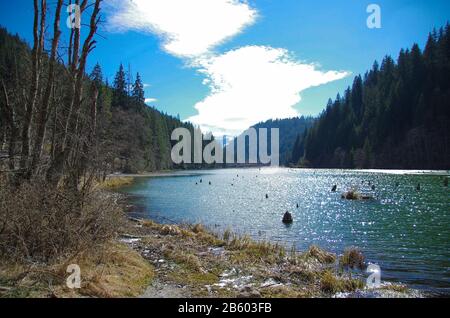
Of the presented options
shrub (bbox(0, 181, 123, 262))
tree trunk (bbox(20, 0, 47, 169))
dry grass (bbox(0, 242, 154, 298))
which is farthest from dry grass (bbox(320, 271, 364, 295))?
tree trunk (bbox(20, 0, 47, 169))

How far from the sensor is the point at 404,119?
366 feet

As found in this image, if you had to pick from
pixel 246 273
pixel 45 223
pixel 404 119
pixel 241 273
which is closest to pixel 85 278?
pixel 45 223

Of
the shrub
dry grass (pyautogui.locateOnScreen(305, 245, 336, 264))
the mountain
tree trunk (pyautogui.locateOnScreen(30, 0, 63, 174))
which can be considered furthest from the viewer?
the mountain

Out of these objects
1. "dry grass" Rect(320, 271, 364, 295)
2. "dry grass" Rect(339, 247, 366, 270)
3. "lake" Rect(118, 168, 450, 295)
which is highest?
"dry grass" Rect(320, 271, 364, 295)

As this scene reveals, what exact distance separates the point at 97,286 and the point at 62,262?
1319 millimetres

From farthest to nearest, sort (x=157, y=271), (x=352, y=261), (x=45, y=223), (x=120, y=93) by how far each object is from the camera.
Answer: (x=120, y=93)
(x=352, y=261)
(x=157, y=271)
(x=45, y=223)

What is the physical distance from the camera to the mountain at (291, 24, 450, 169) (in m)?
99.7

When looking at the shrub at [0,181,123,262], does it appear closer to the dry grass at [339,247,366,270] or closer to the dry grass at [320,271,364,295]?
the dry grass at [320,271,364,295]

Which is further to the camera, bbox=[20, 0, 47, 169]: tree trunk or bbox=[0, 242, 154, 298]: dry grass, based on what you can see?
bbox=[20, 0, 47, 169]: tree trunk

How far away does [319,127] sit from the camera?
167625mm

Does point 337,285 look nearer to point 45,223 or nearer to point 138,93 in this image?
point 45,223

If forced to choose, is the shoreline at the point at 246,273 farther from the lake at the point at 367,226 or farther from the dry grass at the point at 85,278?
the lake at the point at 367,226

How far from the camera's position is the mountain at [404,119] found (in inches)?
3925

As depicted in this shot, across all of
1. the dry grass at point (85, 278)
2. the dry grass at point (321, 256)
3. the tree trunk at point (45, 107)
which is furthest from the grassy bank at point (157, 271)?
the tree trunk at point (45, 107)
